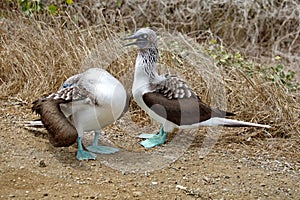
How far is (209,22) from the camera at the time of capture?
8453mm

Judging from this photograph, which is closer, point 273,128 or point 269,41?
point 273,128

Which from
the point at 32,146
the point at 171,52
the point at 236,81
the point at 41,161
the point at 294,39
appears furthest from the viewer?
the point at 294,39

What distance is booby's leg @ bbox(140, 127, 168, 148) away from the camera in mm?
4449

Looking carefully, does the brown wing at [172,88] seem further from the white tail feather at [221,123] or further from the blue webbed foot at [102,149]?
the blue webbed foot at [102,149]

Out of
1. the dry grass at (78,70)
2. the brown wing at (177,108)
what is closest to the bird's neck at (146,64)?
the brown wing at (177,108)

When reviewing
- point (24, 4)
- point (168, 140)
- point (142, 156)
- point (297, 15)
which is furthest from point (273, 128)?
point (297, 15)

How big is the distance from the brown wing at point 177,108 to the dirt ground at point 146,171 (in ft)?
0.92

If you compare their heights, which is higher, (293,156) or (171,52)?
(171,52)

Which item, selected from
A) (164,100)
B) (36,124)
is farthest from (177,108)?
(36,124)

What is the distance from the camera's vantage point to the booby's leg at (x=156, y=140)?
445 centimetres

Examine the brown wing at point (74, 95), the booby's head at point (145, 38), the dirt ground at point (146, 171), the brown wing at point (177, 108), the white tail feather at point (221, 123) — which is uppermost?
the booby's head at point (145, 38)

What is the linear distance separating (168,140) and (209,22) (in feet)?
13.8

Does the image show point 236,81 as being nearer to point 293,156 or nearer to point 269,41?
point 293,156

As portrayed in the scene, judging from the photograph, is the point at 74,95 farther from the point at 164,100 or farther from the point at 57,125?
the point at 164,100
